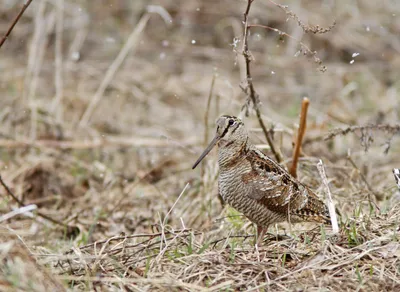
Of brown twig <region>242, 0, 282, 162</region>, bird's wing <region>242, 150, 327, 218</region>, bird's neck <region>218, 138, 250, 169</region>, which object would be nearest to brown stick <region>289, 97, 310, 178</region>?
brown twig <region>242, 0, 282, 162</region>

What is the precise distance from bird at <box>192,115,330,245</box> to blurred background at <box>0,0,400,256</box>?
553mm

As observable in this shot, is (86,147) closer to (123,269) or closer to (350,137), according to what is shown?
(350,137)

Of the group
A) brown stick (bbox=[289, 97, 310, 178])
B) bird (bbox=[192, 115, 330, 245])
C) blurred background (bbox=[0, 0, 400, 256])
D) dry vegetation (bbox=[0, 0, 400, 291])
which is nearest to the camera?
dry vegetation (bbox=[0, 0, 400, 291])

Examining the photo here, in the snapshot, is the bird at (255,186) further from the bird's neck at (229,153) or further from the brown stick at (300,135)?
the brown stick at (300,135)

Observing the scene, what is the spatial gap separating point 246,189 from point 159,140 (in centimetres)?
370

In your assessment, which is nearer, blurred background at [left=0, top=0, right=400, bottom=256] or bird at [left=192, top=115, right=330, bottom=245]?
bird at [left=192, top=115, right=330, bottom=245]

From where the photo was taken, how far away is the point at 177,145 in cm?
710

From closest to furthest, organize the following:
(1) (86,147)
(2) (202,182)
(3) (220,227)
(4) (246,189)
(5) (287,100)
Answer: (4) (246,189) → (3) (220,227) → (2) (202,182) → (1) (86,147) → (5) (287,100)

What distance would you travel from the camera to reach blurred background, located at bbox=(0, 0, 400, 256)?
6.16 m

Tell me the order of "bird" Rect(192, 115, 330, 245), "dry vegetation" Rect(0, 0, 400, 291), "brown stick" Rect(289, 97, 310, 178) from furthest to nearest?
"brown stick" Rect(289, 97, 310, 178)
"bird" Rect(192, 115, 330, 245)
"dry vegetation" Rect(0, 0, 400, 291)

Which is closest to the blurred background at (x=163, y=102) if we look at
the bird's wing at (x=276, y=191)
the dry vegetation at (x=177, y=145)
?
the dry vegetation at (x=177, y=145)

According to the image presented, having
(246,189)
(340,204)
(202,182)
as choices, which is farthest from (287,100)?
(246,189)

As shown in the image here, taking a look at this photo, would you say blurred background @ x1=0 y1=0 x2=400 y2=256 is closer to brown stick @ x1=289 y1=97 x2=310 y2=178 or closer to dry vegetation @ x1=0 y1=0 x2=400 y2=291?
dry vegetation @ x1=0 y1=0 x2=400 y2=291

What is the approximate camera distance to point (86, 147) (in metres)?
7.55
